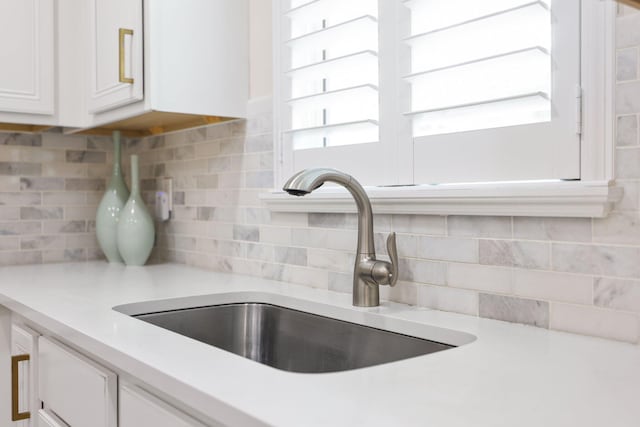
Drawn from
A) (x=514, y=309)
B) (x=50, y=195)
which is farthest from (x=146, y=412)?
(x=50, y=195)

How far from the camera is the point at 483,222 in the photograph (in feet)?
4.17

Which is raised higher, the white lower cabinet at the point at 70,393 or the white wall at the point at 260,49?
the white wall at the point at 260,49

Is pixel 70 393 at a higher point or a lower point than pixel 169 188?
lower

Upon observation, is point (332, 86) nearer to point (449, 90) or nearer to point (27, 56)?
point (449, 90)

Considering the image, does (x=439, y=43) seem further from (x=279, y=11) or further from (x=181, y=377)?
(x=181, y=377)

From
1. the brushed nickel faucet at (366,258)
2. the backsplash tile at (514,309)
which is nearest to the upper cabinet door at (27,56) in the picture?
the brushed nickel faucet at (366,258)

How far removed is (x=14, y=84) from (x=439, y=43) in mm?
1597

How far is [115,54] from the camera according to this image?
6.62 feet

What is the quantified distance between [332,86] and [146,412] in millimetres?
1098

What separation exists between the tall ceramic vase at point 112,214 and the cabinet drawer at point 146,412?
4.67 ft

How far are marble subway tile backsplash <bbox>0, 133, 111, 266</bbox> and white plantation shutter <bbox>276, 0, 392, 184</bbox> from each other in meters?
1.24

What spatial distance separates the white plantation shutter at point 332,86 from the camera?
1.54 metres

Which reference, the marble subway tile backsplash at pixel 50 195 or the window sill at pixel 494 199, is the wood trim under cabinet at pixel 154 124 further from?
the window sill at pixel 494 199

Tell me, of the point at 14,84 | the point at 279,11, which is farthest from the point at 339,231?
the point at 14,84
